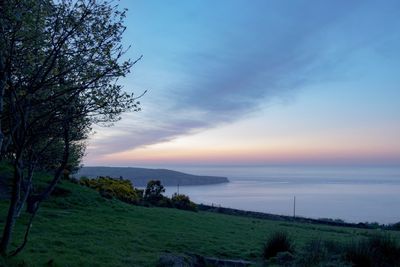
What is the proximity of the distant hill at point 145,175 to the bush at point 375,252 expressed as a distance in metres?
29.5

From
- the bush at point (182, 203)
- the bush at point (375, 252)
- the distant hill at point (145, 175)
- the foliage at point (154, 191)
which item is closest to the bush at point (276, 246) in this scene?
the bush at point (375, 252)

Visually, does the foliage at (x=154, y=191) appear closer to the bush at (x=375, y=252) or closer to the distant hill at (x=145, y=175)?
the distant hill at (x=145, y=175)

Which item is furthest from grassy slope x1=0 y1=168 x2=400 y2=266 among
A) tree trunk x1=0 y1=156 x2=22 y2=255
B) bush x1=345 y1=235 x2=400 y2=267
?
bush x1=345 y1=235 x2=400 y2=267

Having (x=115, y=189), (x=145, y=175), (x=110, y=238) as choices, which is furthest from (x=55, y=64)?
(x=145, y=175)

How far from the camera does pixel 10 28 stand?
7234mm

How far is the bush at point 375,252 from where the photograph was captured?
1261cm

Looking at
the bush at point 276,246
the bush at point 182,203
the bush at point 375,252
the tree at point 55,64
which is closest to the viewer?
the tree at point 55,64

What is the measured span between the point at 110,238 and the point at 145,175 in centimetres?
4762

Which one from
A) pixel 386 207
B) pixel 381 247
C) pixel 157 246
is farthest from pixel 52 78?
pixel 386 207

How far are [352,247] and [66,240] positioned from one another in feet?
28.0

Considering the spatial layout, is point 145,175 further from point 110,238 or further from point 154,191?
point 110,238

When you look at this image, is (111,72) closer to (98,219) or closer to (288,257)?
(288,257)

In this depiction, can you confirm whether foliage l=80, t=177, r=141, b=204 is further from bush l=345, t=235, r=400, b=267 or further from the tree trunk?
the tree trunk

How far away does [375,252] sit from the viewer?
1320cm
